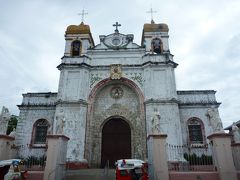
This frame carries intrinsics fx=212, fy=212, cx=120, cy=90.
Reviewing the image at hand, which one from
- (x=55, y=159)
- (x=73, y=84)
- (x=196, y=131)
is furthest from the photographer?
(x=73, y=84)

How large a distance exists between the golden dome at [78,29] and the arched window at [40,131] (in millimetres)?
9212

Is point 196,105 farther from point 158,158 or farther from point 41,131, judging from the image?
point 41,131

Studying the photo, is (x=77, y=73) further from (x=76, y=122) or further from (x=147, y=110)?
(x=147, y=110)

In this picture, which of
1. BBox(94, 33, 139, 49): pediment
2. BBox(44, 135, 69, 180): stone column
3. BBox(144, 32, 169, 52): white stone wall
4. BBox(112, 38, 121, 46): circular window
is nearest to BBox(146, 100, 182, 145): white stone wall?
BBox(144, 32, 169, 52): white stone wall

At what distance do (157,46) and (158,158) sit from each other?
1312 centimetres

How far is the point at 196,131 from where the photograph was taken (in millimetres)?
18578

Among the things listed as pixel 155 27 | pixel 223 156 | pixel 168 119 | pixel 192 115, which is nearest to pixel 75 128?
pixel 168 119

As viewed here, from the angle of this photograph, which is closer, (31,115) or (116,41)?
(31,115)

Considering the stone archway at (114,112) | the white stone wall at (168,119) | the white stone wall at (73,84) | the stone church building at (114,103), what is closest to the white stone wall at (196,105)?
the stone church building at (114,103)

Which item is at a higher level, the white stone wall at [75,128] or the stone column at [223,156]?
the white stone wall at [75,128]

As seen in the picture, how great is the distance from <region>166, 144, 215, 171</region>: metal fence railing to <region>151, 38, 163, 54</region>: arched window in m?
9.23

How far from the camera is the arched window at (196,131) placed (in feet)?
59.6

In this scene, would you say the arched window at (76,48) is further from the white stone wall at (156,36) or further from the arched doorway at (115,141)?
the arched doorway at (115,141)

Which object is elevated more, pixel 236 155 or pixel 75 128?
pixel 75 128
